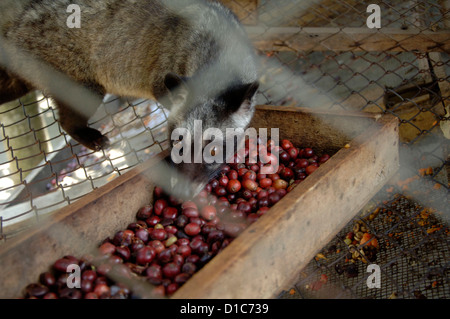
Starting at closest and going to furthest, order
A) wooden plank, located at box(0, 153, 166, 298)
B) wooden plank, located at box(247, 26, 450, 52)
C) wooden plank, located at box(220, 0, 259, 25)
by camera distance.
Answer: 1. wooden plank, located at box(0, 153, 166, 298)
2. wooden plank, located at box(247, 26, 450, 52)
3. wooden plank, located at box(220, 0, 259, 25)

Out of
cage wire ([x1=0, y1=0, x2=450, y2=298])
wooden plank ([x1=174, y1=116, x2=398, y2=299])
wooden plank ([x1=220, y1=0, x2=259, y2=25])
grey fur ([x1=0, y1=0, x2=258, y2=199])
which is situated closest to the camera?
wooden plank ([x1=174, y1=116, x2=398, y2=299])

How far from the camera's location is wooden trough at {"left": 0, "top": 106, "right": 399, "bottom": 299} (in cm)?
152

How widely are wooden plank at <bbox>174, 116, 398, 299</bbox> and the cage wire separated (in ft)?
0.53

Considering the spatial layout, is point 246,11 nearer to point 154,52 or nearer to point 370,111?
point 154,52

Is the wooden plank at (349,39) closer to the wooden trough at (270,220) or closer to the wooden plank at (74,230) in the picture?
the wooden trough at (270,220)

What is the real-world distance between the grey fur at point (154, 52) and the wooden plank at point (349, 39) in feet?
2.20

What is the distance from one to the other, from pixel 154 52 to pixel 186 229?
1.48 meters

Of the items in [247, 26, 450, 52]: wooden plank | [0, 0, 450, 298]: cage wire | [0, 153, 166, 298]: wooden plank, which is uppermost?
[247, 26, 450, 52]: wooden plank

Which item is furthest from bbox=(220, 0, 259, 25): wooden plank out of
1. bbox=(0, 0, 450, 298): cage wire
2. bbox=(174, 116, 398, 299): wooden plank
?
bbox=(174, 116, 398, 299): wooden plank

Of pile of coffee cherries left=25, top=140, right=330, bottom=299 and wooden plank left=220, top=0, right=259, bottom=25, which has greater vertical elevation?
wooden plank left=220, top=0, right=259, bottom=25

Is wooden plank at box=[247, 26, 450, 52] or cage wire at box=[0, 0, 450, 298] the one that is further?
wooden plank at box=[247, 26, 450, 52]

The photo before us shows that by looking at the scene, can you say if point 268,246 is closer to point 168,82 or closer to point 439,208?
point 168,82

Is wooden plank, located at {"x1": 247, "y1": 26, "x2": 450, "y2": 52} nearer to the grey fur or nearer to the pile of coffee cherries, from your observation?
the grey fur

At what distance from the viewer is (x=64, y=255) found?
182 centimetres
